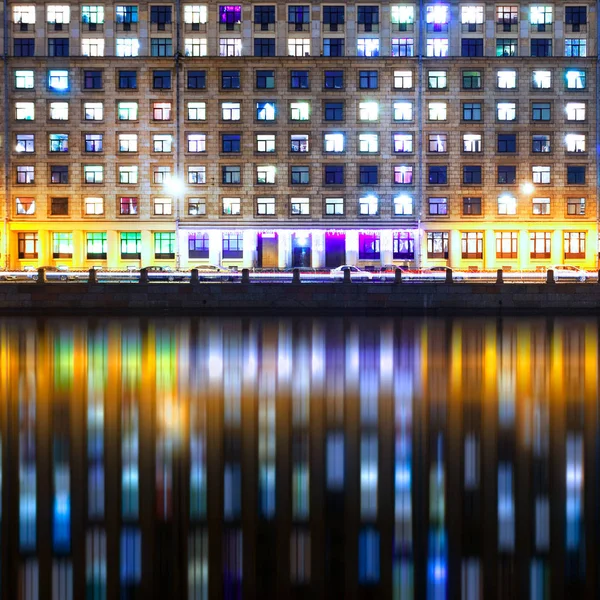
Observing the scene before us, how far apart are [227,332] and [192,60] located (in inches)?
1606

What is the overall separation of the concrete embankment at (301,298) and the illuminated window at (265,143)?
2900cm

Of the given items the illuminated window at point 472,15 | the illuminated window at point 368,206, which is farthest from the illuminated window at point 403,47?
the illuminated window at point 368,206

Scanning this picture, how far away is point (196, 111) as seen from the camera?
78188mm

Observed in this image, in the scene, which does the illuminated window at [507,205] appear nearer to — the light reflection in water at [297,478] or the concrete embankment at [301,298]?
the concrete embankment at [301,298]

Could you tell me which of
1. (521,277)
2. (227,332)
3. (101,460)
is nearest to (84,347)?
(227,332)

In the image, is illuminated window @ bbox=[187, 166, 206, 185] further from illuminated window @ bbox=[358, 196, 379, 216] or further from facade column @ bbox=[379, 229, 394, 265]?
facade column @ bbox=[379, 229, 394, 265]

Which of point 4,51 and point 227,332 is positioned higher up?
point 4,51

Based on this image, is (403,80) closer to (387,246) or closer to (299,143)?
(299,143)

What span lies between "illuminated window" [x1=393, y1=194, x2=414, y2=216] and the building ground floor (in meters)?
1.43

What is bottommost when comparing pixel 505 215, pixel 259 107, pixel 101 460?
pixel 101 460

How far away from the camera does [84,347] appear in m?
35.9

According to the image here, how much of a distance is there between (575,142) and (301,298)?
37636mm

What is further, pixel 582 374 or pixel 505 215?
pixel 505 215

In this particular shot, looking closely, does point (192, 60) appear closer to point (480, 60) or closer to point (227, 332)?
point (480, 60)
